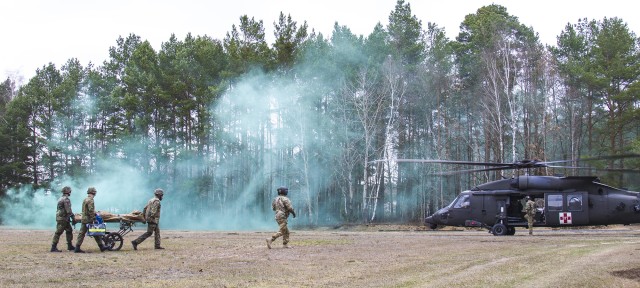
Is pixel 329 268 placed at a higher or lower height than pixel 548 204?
lower

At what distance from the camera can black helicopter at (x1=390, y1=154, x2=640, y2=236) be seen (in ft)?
74.4

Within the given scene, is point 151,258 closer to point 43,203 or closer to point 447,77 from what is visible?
point 447,77

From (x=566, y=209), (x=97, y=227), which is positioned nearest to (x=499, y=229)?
(x=566, y=209)

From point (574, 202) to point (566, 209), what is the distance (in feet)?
1.30

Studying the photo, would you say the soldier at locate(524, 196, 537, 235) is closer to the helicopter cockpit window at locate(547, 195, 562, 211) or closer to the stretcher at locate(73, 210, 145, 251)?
the helicopter cockpit window at locate(547, 195, 562, 211)

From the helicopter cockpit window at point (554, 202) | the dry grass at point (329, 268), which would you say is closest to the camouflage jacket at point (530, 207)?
the helicopter cockpit window at point (554, 202)

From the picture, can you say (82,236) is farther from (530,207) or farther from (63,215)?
(530,207)

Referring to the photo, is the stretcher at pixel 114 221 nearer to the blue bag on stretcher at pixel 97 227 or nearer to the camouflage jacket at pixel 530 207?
the blue bag on stretcher at pixel 97 227

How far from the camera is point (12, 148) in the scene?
188 feet

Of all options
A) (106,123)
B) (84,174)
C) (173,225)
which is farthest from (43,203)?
(173,225)

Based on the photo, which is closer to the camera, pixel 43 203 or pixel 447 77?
pixel 447 77

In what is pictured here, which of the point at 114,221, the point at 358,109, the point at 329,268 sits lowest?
the point at 329,268

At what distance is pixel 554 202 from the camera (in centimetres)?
2358

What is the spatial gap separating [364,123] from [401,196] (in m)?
8.93
